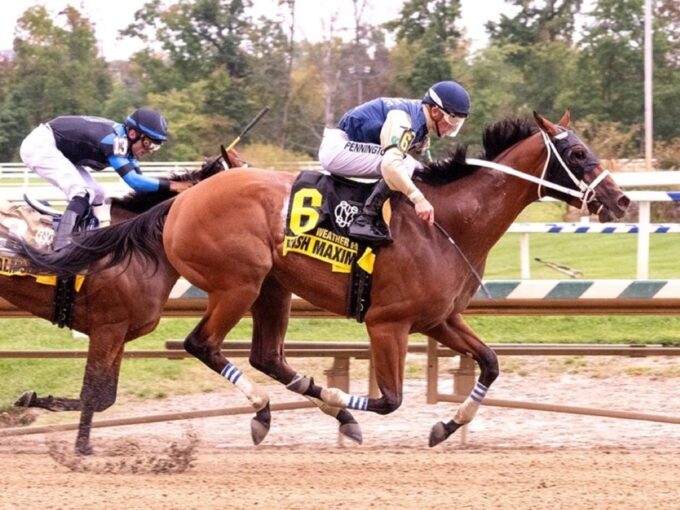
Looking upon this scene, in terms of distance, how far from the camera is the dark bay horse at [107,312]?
22.4 ft

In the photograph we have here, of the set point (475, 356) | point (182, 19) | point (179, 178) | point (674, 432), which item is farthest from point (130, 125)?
point (182, 19)

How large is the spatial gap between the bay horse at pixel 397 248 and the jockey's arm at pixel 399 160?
0.66 feet

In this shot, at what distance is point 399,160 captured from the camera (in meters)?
6.23

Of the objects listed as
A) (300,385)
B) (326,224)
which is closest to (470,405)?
(300,385)

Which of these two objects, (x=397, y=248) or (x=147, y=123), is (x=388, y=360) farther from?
(x=147, y=123)

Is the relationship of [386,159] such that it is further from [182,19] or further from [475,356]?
[182,19]

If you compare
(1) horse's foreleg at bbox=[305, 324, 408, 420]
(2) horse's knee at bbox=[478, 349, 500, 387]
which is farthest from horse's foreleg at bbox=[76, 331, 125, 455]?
(2) horse's knee at bbox=[478, 349, 500, 387]

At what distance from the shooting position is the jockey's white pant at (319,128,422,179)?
21.4 feet

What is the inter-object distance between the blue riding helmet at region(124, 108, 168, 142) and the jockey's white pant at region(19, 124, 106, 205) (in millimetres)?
429

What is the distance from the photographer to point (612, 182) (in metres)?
6.42

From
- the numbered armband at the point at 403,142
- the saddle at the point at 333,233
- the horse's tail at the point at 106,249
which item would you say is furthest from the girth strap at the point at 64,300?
the numbered armband at the point at 403,142

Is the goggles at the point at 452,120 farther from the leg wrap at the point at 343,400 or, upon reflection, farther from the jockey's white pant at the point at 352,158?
the leg wrap at the point at 343,400

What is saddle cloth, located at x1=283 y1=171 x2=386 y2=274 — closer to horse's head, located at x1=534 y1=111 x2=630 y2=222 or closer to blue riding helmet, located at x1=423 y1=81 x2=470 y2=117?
blue riding helmet, located at x1=423 y1=81 x2=470 y2=117

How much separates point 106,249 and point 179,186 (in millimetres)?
741
